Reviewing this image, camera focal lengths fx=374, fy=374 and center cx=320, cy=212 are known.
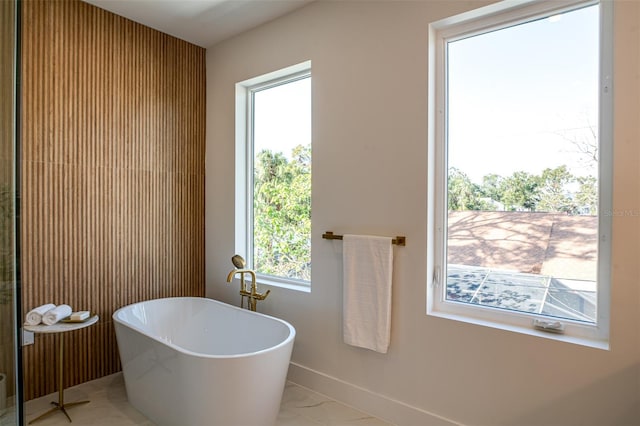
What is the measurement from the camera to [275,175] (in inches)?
123

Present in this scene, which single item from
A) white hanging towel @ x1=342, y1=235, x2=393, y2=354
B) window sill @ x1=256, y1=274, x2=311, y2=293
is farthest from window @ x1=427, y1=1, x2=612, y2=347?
window sill @ x1=256, y1=274, x2=311, y2=293

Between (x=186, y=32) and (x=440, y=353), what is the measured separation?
310cm

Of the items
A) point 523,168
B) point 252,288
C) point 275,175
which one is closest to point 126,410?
point 252,288

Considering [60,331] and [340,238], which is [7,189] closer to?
[60,331]

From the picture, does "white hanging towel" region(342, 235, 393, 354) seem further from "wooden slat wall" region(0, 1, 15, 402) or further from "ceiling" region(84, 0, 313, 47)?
"ceiling" region(84, 0, 313, 47)

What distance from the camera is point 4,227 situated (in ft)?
3.97

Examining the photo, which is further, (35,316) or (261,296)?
(261,296)

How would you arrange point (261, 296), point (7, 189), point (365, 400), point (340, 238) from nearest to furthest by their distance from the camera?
point (7, 189)
point (365, 400)
point (340, 238)
point (261, 296)

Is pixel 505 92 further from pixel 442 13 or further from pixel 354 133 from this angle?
pixel 354 133

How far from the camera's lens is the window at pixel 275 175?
9.55 feet

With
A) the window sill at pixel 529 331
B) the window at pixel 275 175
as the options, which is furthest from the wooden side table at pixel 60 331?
the window sill at pixel 529 331

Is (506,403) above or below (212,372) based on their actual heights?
below

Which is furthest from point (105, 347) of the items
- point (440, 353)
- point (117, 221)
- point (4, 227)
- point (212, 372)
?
A: point (440, 353)

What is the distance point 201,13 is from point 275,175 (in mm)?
1334
